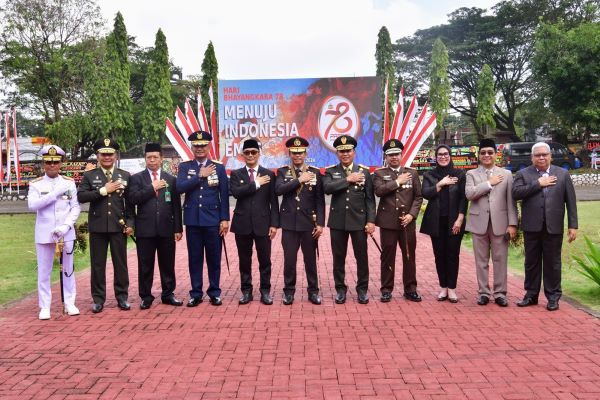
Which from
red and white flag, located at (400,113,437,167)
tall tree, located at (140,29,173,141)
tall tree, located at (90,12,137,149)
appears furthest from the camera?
tall tree, located at (140,29,173,141)

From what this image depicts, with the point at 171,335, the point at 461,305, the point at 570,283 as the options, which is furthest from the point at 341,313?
the point at 570,283

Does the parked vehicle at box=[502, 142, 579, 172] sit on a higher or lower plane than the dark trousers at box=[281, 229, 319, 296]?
higher

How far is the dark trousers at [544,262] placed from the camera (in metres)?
6.15

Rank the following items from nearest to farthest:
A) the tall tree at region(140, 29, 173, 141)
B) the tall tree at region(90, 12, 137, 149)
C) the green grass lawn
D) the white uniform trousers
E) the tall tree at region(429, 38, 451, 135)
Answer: the white uniform trousers < the green grass lawn < the tall tree at region(90, 12, 137, 149) < the tall tree at region(140, 29, 173, 141) < the tall tree at region(429, 38, 451, 135)

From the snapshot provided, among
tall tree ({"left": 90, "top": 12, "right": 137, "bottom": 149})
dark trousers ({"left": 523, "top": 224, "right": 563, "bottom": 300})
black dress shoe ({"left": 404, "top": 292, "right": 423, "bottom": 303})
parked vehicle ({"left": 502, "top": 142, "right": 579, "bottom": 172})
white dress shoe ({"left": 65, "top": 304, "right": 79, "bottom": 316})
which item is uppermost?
tall tree ({"left": 90, "top": 12, "right": 137, "bottom": 149})

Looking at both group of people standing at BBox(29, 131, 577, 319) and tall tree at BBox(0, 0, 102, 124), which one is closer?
group of people standing at BBox(29, 131, 577, 319)

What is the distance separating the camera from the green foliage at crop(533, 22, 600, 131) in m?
27.3

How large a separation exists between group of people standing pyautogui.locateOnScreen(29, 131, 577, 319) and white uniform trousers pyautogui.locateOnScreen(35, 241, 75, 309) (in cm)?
1

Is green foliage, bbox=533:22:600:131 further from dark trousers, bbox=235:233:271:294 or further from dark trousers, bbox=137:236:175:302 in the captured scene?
dark trousers, bbox=137:236:175:302

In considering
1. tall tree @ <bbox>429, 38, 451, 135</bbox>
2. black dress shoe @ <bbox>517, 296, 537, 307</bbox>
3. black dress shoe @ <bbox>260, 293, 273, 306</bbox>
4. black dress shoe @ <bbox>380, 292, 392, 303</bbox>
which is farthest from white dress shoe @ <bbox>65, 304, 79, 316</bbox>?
tall tree @ <bbox>429, 38, 451, 135</bbox>

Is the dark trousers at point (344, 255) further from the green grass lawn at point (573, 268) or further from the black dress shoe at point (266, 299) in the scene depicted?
the green grass lawn at point (573, 268)

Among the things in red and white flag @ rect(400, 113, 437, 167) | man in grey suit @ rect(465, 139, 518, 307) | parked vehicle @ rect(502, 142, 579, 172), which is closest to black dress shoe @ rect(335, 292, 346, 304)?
man in grey suit @ rect(465, 139, 518, 307)

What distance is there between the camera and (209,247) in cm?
657

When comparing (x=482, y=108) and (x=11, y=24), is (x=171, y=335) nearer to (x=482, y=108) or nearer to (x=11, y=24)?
(x=11, y=24)
